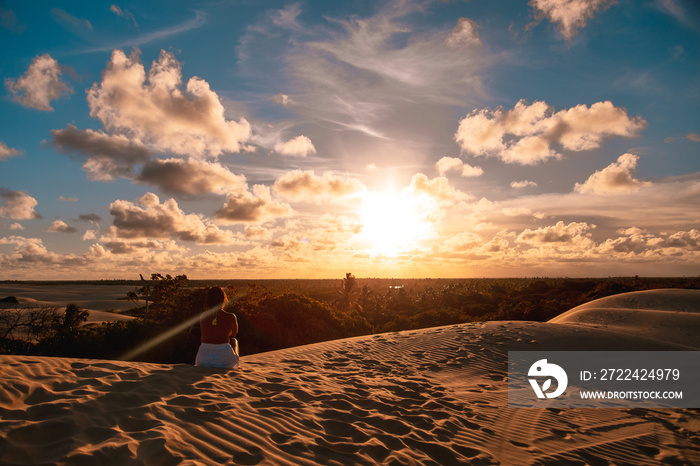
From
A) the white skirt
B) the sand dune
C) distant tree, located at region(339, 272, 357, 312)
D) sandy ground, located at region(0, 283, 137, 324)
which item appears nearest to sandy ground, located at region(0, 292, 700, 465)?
the white skirt

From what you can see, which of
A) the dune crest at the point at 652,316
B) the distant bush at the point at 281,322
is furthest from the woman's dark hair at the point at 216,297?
the dune crest at the point at 652,316

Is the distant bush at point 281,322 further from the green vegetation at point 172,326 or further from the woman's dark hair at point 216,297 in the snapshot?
the woman's dark hair at point 216,297

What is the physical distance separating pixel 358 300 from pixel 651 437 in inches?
1233

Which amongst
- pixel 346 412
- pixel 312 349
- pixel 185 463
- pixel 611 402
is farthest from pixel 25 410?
pixel 611 402

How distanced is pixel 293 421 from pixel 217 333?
2.59 meters

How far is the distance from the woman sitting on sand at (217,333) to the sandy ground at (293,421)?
30 cm

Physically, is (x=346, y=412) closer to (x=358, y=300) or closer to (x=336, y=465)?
(x=336, y=465)

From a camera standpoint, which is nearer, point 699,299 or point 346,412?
point 346,412

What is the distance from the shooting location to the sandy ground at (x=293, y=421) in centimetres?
348

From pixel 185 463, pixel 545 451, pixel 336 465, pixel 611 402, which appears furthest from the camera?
pixel 611 402

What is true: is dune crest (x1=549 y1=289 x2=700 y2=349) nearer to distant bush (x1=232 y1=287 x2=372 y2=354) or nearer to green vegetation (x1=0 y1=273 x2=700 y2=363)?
distant bush (x1=232 y1=287 x2=372 y2=354)

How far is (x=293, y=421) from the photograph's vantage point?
15.2 ft

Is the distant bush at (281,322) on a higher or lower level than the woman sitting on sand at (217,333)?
lower

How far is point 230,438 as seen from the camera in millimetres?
3887
